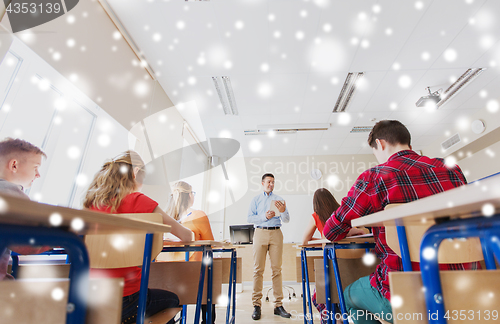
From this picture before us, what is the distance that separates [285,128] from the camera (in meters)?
4.99

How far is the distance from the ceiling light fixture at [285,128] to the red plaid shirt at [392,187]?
3747mm

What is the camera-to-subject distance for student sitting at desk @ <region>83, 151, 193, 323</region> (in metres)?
1.08

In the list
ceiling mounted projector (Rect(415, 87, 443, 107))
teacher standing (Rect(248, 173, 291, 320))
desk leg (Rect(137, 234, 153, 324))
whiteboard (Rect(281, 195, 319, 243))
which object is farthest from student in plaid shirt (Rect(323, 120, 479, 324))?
whiteboard (Rect(281, 195, 319, 243))

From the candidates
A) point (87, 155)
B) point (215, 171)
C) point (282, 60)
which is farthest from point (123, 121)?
point (215, 171)

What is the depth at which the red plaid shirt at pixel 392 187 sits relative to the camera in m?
1.09

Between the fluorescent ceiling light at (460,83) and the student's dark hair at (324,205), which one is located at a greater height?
the fluorescent ceiling light at (460,83)

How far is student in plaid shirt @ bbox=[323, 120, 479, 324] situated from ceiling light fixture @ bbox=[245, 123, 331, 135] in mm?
3714

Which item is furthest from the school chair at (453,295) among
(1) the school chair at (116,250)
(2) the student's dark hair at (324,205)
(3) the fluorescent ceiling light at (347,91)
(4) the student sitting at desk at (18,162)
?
Result: (3) the fluorescent ceiling light at (347,91)

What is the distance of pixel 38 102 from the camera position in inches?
77.2

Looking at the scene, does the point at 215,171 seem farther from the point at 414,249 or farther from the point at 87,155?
the point at 414,249

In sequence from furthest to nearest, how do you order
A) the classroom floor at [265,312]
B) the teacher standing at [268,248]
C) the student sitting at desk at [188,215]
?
the teacher standing at [268,248]
the classroom floor at [265,312]
the student sitting at desk at [188,215]

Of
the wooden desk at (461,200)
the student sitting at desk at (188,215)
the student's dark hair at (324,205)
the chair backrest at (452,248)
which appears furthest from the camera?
the student sitting at desk at (188,215)

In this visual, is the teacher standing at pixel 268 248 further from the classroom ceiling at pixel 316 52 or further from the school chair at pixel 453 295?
the school chair at pixel 453 295

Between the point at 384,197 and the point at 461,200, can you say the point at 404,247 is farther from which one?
the point at 461,200
